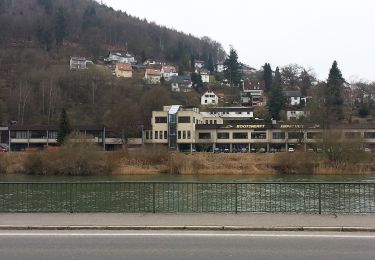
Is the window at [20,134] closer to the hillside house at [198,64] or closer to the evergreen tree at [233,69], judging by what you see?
the evergreen tree at [233,69]

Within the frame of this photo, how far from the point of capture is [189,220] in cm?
1238

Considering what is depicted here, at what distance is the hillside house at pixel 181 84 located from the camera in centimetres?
15500

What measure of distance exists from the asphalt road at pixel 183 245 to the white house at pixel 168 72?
157479mm

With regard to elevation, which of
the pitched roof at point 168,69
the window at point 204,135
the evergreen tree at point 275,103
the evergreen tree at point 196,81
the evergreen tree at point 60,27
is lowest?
the window at point 204,135

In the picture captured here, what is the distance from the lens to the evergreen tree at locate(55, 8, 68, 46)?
180625mm

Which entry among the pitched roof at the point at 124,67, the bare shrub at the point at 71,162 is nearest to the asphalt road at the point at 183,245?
the bare shrub at the point at 71,162

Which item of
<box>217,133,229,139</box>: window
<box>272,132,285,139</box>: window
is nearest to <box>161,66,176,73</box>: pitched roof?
<box>217,133,229,139</box>: window

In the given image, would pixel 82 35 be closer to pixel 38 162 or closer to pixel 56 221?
pixel 38 162

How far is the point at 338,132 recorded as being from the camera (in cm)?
6350

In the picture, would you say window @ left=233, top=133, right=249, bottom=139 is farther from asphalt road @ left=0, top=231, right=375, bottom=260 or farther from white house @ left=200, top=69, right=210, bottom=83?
asphalt road @ left=0, top=231, right=375, bottom=260

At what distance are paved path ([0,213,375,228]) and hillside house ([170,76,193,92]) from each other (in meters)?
139

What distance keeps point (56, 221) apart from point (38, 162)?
51.4 m

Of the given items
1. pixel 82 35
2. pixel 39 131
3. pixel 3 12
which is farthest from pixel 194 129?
pixel 3 12

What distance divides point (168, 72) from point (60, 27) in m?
46.8
